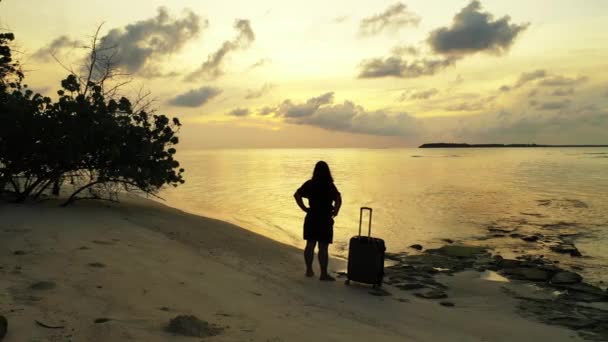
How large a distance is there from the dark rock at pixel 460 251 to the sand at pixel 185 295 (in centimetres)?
183

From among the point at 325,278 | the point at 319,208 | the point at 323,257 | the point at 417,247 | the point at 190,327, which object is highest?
the point at 319,208

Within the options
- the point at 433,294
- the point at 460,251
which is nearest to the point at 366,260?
the point at 433,294

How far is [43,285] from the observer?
4770 millimetres

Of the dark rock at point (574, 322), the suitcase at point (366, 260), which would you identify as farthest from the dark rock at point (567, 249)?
the suitcase at point (366, 260)

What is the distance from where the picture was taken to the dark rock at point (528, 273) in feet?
30.2

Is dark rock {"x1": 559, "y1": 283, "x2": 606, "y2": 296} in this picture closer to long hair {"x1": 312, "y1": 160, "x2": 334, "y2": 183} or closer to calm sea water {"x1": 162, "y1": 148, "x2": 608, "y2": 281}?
calm sea water {"x1": 162, "y1": 148, "x2": 608, "y2": 281}

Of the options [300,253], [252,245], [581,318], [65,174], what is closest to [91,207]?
[65,174]

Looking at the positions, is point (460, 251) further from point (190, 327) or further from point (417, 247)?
point (190, 327)

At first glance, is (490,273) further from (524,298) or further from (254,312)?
(254,312)

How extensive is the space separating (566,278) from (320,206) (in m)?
5.84

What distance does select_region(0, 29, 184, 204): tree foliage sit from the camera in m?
10.4

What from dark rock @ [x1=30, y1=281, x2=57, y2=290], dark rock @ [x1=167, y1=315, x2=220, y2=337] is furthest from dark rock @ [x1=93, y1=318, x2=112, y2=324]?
dark rock @ [x1=30, y1=281, x2=57, y2=290]

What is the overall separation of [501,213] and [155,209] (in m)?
15.7

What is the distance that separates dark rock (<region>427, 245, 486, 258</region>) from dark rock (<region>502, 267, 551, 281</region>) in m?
1.55
